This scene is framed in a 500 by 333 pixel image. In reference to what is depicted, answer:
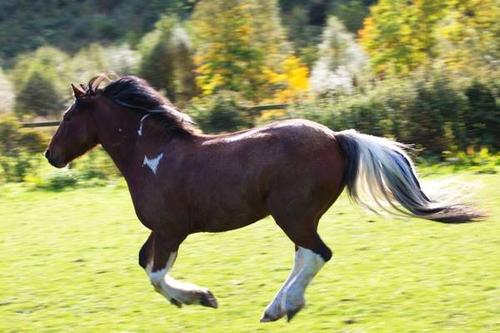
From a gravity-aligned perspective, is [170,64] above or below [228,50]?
below

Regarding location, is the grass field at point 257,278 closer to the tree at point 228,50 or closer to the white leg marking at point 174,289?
the white leg marking at point 174,289

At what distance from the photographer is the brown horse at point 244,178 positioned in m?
6.76

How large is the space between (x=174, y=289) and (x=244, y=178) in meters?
1.01

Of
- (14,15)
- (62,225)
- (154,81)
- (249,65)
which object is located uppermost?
(62,225)

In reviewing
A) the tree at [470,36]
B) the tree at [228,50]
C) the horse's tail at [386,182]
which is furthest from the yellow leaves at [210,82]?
the horse's tail at [386,182]

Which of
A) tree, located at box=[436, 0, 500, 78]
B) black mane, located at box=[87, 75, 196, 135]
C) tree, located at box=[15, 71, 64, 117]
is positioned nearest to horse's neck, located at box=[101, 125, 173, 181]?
black mane, located at box=[87, 75, 196, 135]

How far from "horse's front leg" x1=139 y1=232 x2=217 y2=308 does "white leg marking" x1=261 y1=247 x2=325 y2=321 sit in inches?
23.4

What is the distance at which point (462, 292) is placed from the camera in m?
7.67

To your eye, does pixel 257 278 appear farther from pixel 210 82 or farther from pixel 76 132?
pixel 210 82

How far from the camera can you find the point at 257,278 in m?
8.81

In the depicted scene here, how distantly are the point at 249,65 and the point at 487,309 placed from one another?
724 inches

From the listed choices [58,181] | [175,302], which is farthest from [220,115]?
[175,302]

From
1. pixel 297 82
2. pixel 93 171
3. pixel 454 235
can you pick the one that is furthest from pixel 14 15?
pixel 454 235

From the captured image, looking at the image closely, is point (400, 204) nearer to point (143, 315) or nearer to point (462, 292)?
point (462, 292)
